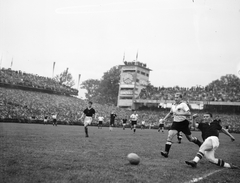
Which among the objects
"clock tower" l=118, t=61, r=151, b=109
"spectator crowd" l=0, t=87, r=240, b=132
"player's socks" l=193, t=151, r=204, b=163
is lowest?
"player's socks" l=193, t=151, r=204, b=163

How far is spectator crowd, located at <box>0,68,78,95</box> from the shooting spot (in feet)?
159

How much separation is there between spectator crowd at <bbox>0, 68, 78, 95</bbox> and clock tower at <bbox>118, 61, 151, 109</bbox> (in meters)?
17.6

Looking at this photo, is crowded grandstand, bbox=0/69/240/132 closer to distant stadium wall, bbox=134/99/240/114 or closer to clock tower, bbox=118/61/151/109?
distant stadium wall, bbox=134/99/240/114

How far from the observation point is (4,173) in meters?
5.18

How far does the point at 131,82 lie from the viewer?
74.7m

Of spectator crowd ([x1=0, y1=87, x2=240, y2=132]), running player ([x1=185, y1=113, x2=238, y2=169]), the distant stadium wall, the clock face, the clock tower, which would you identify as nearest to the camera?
running player ([x1=185, y1=113, x2=238, y2=169])

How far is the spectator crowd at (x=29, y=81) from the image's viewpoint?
48.5m

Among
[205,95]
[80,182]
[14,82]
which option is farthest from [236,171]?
[205,95]

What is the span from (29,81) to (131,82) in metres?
31.1

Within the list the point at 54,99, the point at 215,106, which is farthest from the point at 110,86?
the point at 215,106

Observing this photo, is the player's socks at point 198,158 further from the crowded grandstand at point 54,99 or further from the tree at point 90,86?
the tree at point 90,86

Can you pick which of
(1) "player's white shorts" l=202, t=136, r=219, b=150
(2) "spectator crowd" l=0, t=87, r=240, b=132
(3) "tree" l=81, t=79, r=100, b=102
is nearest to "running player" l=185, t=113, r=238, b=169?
(1) "player's white shorts" l=202, t=136, r=219, b=150

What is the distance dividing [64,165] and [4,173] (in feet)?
5.02

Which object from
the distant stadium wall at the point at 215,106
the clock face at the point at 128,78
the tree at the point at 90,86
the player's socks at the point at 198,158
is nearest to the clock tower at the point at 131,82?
the clock face at the point at 128,78
